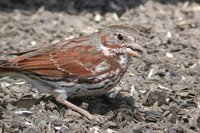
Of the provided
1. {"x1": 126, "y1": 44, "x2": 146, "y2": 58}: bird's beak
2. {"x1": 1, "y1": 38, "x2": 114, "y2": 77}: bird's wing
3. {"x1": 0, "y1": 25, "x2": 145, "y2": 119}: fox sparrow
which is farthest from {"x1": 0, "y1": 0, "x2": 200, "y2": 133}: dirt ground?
{"x1": 126, "y1": 44, "x2": 146, "y2": 58}: bird's beak

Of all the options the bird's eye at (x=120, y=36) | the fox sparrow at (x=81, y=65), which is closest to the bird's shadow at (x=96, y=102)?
the fox sparrow at (x=81, y=65)

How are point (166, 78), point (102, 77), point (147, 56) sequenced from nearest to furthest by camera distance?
point (102, 77) → point (166, 78) → point (147, 56)

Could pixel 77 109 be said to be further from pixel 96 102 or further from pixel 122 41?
pixel 122 41

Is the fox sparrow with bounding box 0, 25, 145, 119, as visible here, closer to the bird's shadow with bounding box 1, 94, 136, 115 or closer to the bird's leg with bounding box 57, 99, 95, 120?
the bird's leg with bounding box 57, 99, 95, 120

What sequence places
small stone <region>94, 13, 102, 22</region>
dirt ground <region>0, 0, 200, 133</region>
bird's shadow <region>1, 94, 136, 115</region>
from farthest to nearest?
small stone <region>94, 13, 102, 22</region> < bird's shadow <region>1, 94, 136, 115</region> < dirt ground <region>0, 0, 200, 133</region>

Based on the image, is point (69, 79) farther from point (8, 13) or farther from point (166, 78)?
point (8, 13)

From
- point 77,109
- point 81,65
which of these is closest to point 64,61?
point 81,65

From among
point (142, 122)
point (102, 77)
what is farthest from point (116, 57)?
point (142, 122)
